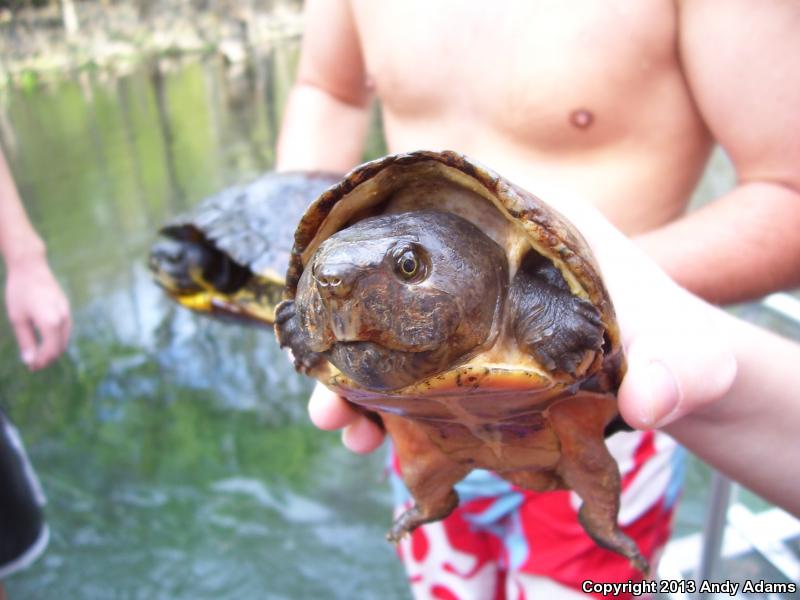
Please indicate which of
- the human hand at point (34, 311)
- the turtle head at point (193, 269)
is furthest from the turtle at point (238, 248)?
the human hand at point (34, 311)

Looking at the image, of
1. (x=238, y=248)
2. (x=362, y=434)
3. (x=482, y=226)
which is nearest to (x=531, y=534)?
(x=362, y=434)

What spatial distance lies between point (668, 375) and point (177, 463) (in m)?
2.14

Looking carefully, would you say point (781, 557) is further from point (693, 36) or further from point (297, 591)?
point (297, 591)

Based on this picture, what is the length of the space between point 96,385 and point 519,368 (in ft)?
8.85

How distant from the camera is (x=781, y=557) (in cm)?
141

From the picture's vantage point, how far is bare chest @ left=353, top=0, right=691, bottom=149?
117 centimetres

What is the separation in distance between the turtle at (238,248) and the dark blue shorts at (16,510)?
620 millimetres

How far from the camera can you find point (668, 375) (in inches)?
26.9

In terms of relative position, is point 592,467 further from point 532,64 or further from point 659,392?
point 532,64

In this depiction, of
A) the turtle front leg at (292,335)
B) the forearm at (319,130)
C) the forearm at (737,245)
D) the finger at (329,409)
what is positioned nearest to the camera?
the turtle front leg at (292,335)

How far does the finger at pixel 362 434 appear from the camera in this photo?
92 cm

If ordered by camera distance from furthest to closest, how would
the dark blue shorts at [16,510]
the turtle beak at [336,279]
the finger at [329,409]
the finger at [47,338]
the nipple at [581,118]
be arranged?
the finger at [47,338] < the dark blue shorts at [16,510] < the nipple at [581,118] < the finger at [329,409] < the turtle beak at [336,279]

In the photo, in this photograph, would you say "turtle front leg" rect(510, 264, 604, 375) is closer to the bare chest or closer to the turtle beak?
the turtle beak

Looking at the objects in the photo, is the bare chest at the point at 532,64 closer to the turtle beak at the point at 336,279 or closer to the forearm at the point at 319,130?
the forearm at the point at 319,130
